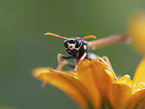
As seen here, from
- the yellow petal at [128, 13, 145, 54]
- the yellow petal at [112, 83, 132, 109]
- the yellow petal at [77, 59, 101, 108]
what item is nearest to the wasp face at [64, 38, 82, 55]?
the yellow petal at [77, 59, 101, 108]

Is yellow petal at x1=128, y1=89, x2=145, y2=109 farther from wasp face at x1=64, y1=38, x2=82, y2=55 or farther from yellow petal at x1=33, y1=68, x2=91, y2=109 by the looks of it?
wasp face at x1=64, y1=38, x2=82, y2=55

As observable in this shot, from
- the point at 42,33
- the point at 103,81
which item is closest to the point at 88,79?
the point at 103,81

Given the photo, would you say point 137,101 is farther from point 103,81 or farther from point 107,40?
point 107,40

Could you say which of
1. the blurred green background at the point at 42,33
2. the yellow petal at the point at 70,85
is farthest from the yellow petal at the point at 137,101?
the blurred green background at the point at 42,33

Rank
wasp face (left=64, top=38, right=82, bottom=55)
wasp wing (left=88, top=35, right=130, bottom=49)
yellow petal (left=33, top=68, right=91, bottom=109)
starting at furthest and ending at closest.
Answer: wasp wing (left=88, top=35, right=130, bottom=49) → wasp face (left=64, top=38, right=82, bottom=55) → yellow petal (left=33, top=68, right=91, bottom=109)

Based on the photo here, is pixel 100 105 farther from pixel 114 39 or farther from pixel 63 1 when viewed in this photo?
pixel 63 1
